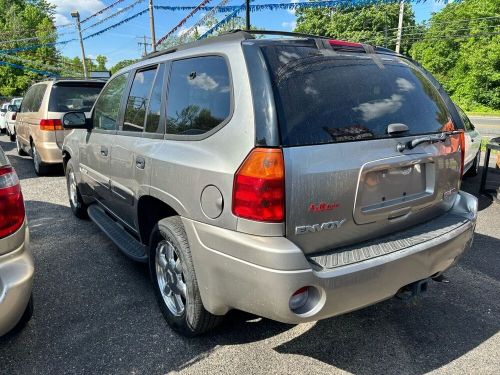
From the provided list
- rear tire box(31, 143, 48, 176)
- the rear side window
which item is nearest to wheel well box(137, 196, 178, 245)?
rear tire box(31, 143, 48, 176)

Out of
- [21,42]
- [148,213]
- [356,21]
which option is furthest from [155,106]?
[21,42]

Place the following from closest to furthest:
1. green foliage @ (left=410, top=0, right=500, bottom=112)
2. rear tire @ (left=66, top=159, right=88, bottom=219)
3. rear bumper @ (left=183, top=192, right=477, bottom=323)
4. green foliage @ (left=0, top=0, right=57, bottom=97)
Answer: rear bumper @ (left=183, top=192, right=477, bottom=323), rear tire @ (left=66, top=159, right=88, bottom=219), green foliage @ (left=410, top=0, right=500, bottom=112), green foliage @ (left=0, top=0, right=57, bottom=97)

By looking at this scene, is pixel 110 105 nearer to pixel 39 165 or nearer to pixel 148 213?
pixel 148 213

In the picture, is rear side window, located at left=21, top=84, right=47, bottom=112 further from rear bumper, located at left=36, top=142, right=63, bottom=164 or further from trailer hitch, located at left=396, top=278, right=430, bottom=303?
trailer hitch, located at left=396, top=278, right=430, bottom=303

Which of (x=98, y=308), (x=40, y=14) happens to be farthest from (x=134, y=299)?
(x=40, y=14)

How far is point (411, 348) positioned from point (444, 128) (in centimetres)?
152

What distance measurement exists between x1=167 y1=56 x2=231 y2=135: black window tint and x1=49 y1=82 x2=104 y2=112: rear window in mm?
5584

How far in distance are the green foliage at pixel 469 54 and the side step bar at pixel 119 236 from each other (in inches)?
1349

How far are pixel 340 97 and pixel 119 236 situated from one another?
2.47 meters

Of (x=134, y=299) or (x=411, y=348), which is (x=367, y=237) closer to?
(x=411, y=348)

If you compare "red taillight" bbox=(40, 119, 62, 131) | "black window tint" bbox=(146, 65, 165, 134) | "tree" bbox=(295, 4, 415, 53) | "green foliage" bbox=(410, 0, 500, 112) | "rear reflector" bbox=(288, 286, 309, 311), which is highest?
"tree" bbox=(295, 4, 415, 53)

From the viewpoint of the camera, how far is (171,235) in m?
2.61

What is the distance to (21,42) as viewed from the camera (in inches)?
1700

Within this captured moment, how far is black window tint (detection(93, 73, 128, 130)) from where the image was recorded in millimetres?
3791
